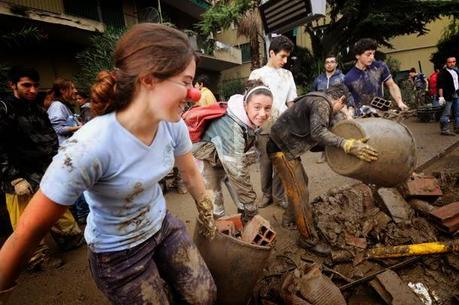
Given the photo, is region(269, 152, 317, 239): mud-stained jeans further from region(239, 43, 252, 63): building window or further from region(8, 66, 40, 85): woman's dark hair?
region(239, 43, 252, 63): building window

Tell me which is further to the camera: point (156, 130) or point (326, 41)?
point (326, 41)

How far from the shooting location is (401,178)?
8.07 ft

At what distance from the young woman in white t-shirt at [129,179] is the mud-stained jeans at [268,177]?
2595 millimetres

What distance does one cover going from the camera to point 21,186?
2709mm

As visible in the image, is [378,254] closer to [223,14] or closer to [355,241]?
[355,241]

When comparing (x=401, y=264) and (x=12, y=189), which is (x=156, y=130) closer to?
(x=12, y=189)

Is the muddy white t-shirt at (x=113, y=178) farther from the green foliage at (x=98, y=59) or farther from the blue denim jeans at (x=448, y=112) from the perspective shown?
the blue denim jeans at (x=448, y=112)

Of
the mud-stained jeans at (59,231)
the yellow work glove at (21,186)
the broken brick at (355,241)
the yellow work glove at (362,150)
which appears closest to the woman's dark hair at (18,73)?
the yellow work glove at (21,186)

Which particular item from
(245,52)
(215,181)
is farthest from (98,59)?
(245,52)

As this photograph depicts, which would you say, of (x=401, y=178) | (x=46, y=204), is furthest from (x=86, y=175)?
(x=401, y=178)

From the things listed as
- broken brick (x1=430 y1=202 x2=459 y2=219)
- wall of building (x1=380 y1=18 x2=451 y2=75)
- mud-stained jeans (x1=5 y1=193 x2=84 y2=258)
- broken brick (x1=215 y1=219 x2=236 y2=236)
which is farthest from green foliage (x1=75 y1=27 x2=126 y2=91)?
wall of building (x1=380 y1=18 x2=451 y2=75)

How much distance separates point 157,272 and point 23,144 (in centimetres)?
224

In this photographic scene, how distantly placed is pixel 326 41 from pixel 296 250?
12967 mm

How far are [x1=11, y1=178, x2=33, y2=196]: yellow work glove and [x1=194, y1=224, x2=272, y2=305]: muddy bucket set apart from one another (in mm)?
1874
